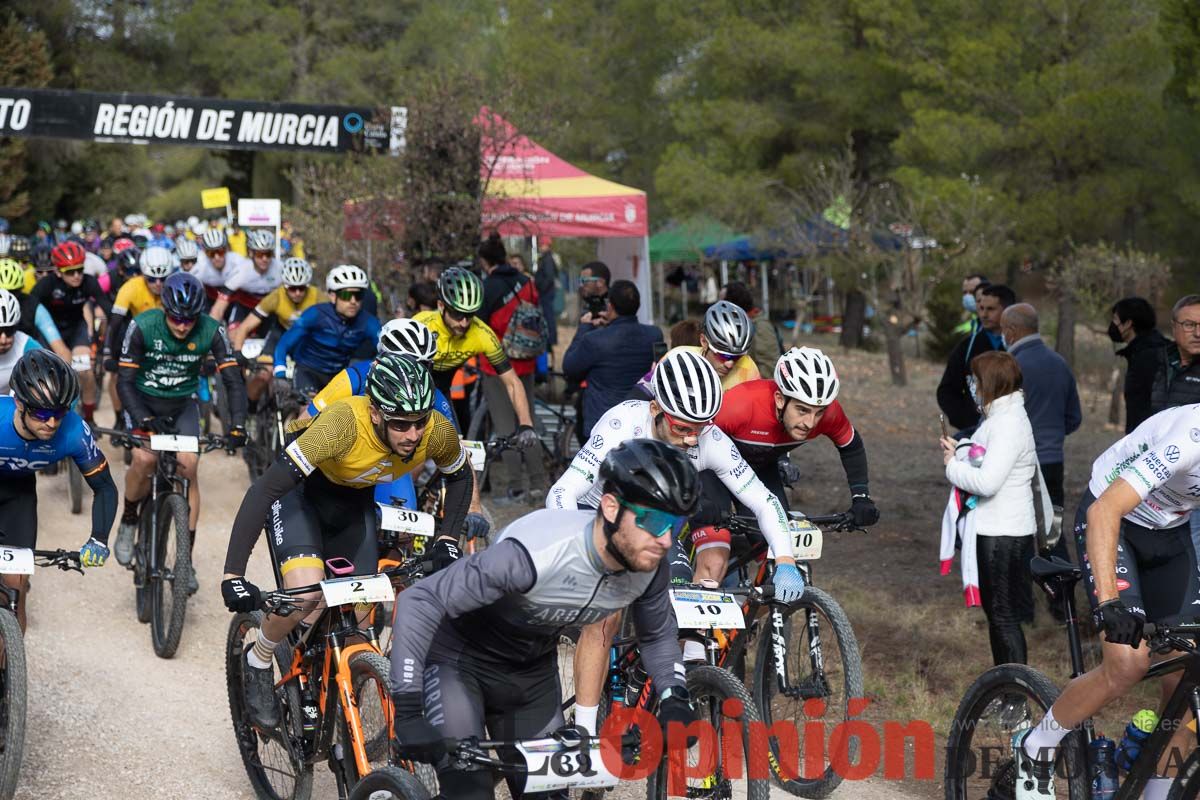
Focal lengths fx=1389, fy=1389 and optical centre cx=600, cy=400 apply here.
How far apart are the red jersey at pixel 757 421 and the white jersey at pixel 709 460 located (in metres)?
0.47

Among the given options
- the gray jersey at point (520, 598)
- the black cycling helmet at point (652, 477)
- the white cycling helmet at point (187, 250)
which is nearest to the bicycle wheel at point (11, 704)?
the gray jersey at point (520, 598)

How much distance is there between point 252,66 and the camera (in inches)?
1874

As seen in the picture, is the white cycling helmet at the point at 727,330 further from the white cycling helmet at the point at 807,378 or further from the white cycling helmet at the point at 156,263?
the white cycling helmet at the point at 156,263

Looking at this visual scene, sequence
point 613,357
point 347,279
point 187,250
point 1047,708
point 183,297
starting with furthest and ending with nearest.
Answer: point 187,250
point 613,357
point 347,279
point 183,297
point 1047,708

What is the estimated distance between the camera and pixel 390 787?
168 inches

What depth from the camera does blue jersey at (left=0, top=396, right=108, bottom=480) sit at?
6652mm

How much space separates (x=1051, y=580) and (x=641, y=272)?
20816mm

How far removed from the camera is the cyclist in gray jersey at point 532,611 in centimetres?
386

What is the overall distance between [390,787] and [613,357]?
6482 millimetres

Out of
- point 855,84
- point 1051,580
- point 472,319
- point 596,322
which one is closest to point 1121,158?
point 855,84

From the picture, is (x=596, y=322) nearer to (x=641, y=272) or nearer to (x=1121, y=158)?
(x=641, y=272)

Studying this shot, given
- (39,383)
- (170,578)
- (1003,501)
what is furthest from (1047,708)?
(170,578)

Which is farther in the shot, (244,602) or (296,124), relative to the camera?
(296,124)

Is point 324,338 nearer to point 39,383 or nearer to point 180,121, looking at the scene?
point 39,383
